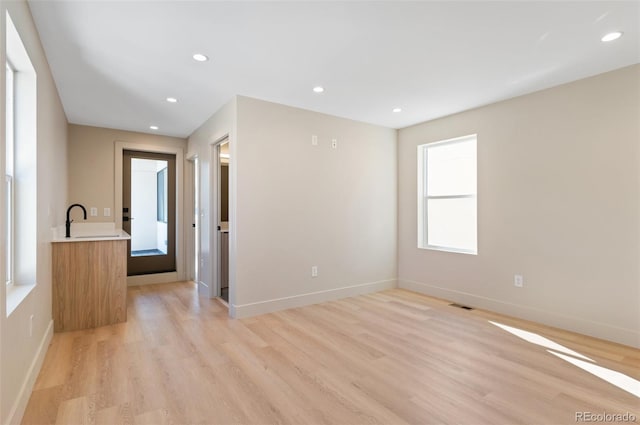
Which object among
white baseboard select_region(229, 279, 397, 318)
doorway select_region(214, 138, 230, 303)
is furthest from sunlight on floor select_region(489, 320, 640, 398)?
doorway select_region(214, 138, 230, 303)

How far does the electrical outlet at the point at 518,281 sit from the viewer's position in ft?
11.9

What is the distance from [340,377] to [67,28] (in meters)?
3.13

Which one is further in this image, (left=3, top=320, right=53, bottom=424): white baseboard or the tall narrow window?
the tall narrow window

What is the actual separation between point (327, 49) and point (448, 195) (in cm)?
274

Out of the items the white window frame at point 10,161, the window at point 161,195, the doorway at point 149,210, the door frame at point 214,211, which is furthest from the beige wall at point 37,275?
the window at point 161,195

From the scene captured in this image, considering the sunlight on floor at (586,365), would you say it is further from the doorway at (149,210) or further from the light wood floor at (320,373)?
the doorway at (149,210)

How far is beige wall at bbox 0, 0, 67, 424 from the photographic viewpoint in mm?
1598

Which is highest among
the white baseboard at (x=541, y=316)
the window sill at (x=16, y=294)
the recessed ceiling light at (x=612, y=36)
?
the recessed ceiling light at (x=612, y=36)

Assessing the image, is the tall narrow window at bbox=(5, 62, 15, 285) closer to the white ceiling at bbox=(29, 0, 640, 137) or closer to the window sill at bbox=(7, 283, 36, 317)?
the window sill at bbox=(7, 283, 36, 317)

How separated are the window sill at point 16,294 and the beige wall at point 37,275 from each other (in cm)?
3

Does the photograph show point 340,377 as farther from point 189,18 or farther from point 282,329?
point 189,18

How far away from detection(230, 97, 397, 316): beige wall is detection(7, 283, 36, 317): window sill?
1.76m

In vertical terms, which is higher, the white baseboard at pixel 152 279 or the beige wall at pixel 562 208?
the beige wall at pixel 562 208

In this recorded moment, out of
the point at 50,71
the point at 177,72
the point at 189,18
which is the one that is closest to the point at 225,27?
the point at 189,18
